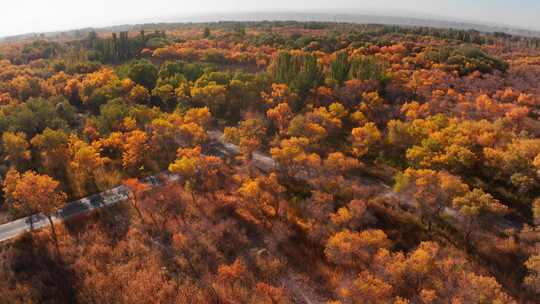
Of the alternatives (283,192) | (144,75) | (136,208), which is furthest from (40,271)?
(144,75)

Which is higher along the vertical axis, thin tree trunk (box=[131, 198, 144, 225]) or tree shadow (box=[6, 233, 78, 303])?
thin tree trunk (box=[131, 198, 144, 225])

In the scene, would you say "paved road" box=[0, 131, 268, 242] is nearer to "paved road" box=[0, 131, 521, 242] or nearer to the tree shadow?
"paved road" box=[0, 131, 521, 242]

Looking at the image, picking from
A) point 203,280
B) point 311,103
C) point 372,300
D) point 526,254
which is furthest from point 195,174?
point 526,254

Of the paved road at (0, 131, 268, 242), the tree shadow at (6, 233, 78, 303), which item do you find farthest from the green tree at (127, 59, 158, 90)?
the tree shadow at (6, 233, 78, 303)

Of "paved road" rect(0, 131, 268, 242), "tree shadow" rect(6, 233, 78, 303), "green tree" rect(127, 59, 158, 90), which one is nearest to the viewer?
"tree shadow" rect(6, 233, 78, 303)

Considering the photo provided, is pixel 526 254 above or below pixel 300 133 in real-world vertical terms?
below

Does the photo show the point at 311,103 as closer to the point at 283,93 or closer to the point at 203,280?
the point at 283,93

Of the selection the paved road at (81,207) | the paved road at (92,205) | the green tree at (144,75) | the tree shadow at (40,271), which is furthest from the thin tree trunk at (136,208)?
the green tree at (144,75)

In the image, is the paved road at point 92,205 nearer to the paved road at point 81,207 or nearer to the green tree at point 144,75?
the paved road at point 81,207

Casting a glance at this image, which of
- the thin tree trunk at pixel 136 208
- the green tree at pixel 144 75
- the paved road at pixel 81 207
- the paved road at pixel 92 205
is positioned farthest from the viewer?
the green tree at pixel 144 75
